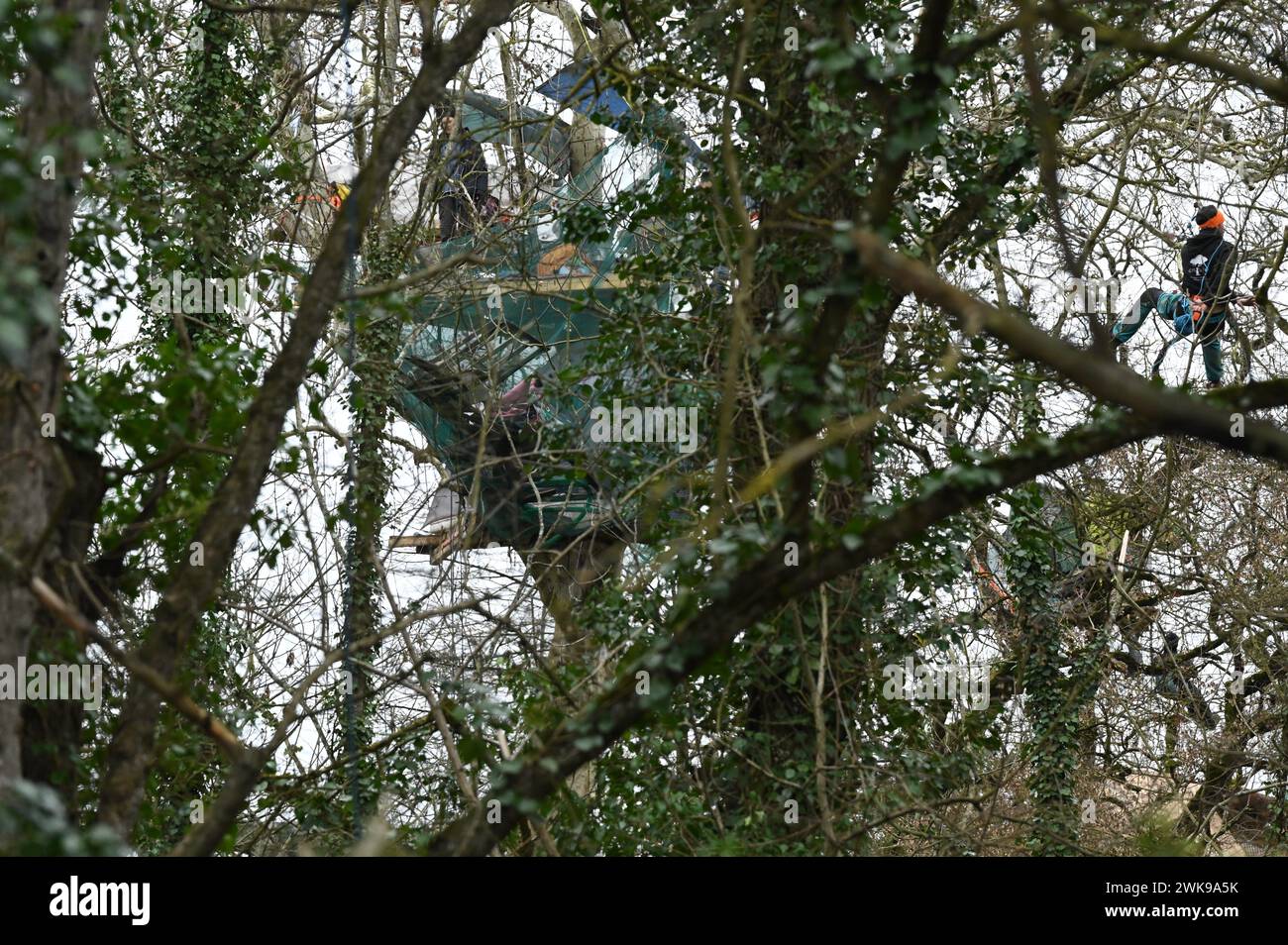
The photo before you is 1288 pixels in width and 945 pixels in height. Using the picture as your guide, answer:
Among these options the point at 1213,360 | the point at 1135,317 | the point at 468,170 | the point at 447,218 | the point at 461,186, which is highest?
the point at 468,170

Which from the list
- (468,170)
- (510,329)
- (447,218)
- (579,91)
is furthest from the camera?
(468,170)

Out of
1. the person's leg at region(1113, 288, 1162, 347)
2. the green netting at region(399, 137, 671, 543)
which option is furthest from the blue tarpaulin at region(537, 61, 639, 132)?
the person's leg at region(1113, 288, 1162, 347)

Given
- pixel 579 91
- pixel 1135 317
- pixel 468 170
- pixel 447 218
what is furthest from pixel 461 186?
pixel 1135 317

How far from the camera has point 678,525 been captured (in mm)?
6695

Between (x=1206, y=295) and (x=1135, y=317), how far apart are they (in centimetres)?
51

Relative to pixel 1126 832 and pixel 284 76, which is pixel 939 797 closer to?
pixel 1126 832

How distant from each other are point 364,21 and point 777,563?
9.06 metres

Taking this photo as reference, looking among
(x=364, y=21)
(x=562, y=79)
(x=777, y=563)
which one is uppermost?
(x=364, y=21)

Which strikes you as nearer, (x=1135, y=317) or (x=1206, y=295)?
(x=1206, y=295)

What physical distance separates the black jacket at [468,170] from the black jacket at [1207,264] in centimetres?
531

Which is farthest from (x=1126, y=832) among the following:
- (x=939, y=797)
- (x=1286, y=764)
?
(x=939, y=797)

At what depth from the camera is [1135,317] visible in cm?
1075

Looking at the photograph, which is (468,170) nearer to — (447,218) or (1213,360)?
(447,218)
